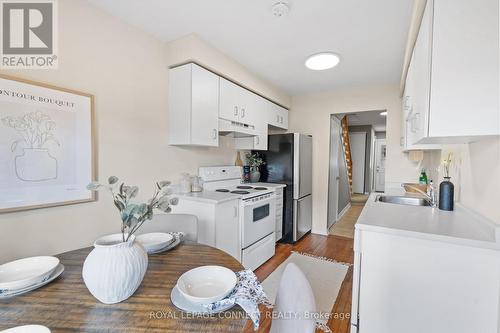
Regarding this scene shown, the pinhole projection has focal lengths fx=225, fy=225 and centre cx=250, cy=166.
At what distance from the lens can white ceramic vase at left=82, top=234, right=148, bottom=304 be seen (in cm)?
77

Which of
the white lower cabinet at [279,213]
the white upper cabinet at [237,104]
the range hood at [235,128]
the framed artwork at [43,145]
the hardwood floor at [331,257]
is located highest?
the white upper cabinet at [237,104]

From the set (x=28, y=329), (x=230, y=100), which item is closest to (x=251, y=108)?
(x=230, y=100)

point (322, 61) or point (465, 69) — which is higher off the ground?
point (322, 61)

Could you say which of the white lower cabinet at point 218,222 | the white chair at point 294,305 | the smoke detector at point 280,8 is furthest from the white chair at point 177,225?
the smoke detector at point 280,8

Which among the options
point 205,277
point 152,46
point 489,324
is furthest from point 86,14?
point 489,324

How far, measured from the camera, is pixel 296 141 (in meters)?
3.24

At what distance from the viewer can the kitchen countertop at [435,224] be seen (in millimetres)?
1048

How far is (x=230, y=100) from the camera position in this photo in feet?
8.40

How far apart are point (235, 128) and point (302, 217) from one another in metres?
1.78

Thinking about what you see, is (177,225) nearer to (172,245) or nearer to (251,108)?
(172,245)

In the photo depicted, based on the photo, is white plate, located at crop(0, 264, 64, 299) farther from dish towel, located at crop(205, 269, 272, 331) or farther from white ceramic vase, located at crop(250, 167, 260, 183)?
white ceramic vase, located at crop(250, 167, 260, 183)

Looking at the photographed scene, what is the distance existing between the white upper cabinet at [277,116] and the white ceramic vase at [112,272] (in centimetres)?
282

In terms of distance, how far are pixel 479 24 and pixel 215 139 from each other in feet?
6.44

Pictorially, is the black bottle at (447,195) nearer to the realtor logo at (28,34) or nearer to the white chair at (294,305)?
the white chair at (294,305)
